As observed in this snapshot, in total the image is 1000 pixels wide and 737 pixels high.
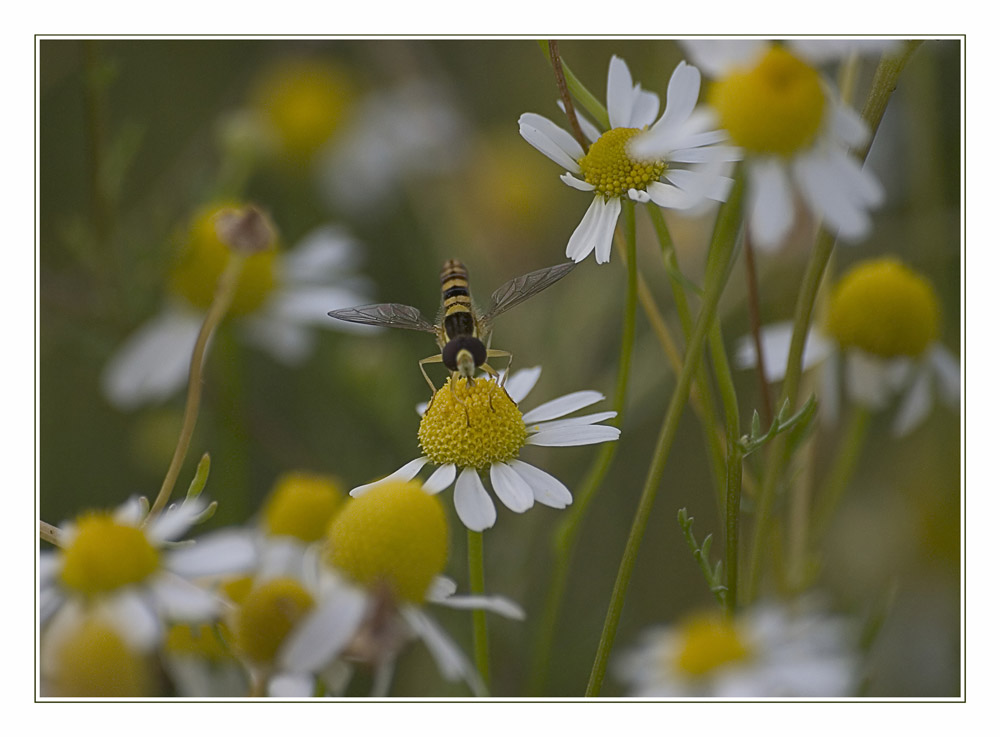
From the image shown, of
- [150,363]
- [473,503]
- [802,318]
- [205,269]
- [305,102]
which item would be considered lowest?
[473,503]

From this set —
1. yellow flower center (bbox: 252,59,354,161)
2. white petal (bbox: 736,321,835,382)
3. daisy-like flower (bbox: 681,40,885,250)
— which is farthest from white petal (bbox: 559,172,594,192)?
yellow flower center (bbox: 252,59,354,161)

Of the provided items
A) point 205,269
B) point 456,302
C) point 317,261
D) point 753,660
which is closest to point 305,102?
point 317,261

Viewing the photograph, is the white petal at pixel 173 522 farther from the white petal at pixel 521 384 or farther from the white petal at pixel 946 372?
the white petal at pixel 946 372

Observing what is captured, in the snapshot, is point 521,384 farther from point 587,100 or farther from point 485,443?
A: point 587,100

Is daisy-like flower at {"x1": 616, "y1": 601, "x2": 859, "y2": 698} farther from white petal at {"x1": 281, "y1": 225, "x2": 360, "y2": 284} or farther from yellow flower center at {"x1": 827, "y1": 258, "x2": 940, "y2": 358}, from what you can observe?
white petal at {"x1": 281, "y1": 225, "x2": 360, "y2": 284}
